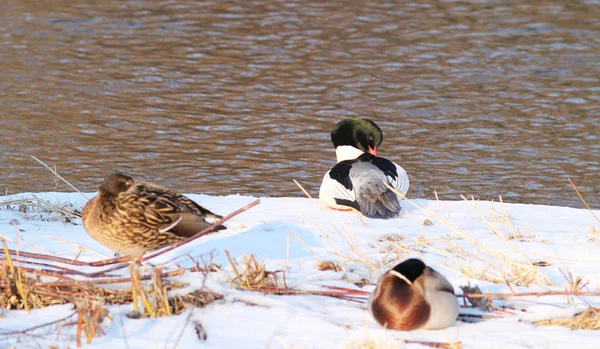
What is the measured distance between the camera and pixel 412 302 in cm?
460

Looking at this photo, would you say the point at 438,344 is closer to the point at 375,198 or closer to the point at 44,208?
the point at 375,198

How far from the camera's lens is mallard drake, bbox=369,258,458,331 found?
4602 millimetres

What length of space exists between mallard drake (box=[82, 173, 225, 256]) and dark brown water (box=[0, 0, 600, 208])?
4441 millimetres

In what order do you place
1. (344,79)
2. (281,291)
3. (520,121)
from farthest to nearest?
1. (344,79)
2. (520,121)
3. (281,291)

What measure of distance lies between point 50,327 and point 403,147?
7558 mm

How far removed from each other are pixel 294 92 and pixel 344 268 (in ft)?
27.7

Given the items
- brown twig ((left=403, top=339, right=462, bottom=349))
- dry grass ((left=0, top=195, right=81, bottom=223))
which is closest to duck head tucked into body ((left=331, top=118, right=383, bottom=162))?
dry grass ((left=0, top=195, right=81, bottom=223))

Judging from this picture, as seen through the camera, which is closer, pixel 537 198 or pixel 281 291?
pixel 281 291

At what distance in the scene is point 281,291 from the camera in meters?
5.05

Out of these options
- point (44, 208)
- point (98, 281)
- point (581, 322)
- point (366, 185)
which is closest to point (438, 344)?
point (581, 322)

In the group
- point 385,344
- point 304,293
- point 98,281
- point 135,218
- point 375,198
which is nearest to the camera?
point 385,344

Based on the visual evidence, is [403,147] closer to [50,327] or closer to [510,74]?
[510,74]

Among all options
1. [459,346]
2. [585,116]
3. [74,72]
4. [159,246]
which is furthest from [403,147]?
[459,346]

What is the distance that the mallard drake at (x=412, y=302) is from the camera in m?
4.60
